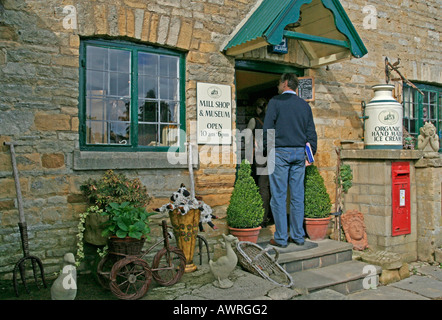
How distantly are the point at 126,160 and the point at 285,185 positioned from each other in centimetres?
196

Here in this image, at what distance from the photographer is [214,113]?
5.53 m

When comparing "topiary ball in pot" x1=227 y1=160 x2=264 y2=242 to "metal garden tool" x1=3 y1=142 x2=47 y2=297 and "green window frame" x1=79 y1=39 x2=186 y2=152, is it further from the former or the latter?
"metal garden tool" x1=3 y1=142 x2=47 y2=297

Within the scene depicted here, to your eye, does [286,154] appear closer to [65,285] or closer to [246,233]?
[246,233]

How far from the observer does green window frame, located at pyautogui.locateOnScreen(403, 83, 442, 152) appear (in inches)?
319

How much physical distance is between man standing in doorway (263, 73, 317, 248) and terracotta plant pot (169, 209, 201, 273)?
116cm

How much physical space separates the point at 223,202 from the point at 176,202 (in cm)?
132

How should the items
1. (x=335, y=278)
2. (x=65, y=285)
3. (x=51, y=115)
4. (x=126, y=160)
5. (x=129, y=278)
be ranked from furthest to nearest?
(x=126, y=160) < (x=335, y=278) < (x=51, y=115) < (x=129, y=278) < (x=65, y=285)

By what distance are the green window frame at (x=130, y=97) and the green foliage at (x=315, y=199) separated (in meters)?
1.91

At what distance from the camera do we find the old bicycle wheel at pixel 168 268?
158 inches

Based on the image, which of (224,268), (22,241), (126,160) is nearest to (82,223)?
(22,241)

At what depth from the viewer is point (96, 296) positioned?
396 centimetres

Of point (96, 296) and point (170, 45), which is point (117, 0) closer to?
point (170, 45)

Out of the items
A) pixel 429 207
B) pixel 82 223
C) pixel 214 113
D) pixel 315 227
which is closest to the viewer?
pixel 82 223

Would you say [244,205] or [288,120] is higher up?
[288,120]
